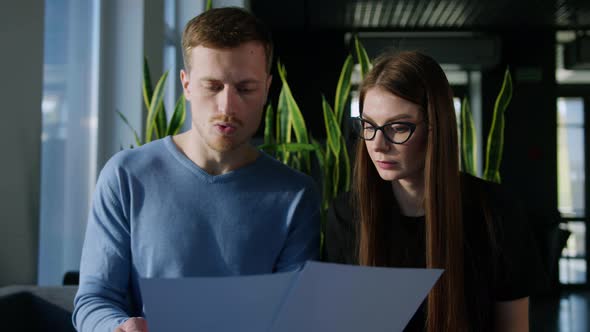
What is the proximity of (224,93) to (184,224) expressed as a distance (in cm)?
29

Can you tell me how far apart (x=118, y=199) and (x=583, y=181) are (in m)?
7.76

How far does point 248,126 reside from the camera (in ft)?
3.93

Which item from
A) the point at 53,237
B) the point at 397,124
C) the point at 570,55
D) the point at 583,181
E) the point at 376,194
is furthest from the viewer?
the point at 583,181

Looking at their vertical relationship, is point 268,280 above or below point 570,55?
below

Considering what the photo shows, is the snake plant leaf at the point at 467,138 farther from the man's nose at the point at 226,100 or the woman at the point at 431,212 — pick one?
the man's nose at the point at 226,100

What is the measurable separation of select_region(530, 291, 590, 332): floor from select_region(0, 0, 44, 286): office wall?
446 centimetres

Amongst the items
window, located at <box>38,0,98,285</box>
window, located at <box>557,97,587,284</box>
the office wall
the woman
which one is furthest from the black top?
window, located at <box>557,97,587,284</box>

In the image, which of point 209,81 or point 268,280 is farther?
point 209,81

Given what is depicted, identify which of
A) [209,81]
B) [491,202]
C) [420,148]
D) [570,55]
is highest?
[570,55]

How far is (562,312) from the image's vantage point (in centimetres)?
599

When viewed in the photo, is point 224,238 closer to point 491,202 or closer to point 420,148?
point 420,148

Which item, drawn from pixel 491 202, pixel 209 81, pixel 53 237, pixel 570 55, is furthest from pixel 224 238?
pixel 570 55

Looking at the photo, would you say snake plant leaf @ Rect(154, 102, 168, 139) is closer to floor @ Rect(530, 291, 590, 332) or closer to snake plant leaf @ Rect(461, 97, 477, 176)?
snake plant leaf @ Rect(461, 97, 477, 176)

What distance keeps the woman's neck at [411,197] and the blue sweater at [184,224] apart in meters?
0.21
